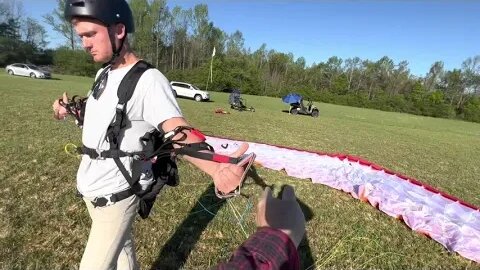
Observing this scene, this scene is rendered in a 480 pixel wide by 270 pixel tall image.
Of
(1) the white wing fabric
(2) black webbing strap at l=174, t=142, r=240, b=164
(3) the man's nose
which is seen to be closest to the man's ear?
(3) the man's nose

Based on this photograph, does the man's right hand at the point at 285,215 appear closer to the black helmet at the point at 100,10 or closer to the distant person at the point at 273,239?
the distant person at the point at 273,239

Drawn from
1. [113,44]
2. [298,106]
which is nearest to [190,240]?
[113,44]

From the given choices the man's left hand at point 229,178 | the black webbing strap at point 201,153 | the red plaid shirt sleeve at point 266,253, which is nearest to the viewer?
the red plaid shirt sleeve at point 266,253

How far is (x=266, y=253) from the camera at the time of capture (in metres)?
1.04

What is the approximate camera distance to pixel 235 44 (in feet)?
Answer: 283

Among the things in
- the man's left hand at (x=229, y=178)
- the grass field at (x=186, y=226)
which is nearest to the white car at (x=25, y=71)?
the grass field at (x=186, y=226)

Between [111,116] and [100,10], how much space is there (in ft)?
2.09

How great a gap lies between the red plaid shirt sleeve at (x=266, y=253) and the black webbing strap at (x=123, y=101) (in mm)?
1398

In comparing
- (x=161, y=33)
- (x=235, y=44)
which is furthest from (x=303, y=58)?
(x=161, y=33)

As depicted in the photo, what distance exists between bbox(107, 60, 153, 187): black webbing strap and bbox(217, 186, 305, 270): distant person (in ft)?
4.39

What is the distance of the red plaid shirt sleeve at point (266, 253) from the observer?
1018 mm

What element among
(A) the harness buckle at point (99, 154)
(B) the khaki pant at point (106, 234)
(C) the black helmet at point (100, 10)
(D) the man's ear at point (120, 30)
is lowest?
(B) the khaki pant at point (106, 234)

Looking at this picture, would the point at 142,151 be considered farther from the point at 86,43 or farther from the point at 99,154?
the point at 86,43

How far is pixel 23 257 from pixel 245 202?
123 inches
